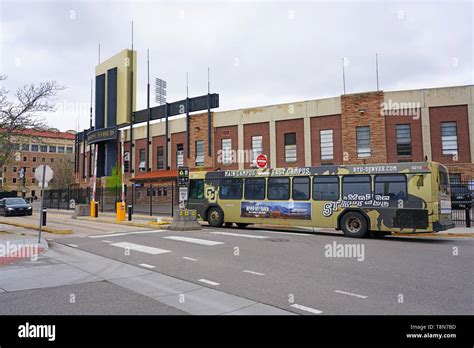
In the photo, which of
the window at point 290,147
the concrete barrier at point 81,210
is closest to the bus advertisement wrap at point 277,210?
the concrete barrier at point 81,210

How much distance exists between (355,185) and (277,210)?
383cm

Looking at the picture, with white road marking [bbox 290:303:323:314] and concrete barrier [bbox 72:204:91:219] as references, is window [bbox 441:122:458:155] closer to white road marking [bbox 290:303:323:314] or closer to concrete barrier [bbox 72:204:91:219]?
concrete barrier [bbox 72:204:91:219]

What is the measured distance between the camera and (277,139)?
38188 millimetres

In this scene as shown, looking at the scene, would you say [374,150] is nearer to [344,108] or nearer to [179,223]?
[344,108]

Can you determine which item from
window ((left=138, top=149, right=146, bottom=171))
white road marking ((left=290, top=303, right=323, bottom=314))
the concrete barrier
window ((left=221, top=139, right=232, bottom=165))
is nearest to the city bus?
white road marking ((left=290, top=303, right=323, bottom=314))

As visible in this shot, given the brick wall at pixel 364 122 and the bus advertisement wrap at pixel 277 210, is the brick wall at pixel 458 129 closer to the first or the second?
the brick wall at pixel 364 122

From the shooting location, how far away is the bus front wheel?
1941 cm

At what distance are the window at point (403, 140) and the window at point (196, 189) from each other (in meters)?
20.5

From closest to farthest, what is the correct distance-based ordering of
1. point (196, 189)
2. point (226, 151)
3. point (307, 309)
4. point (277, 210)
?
point (307, 309)
point (277, 210)
point (196, 189)
point (226, 151)

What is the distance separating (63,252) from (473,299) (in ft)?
33.7

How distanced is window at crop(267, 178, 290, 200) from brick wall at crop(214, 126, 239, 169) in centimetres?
2215

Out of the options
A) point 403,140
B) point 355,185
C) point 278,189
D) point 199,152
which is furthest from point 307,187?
point 199,152

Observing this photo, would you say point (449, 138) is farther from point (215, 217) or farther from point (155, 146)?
point (155, 146)

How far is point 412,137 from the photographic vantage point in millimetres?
32844
